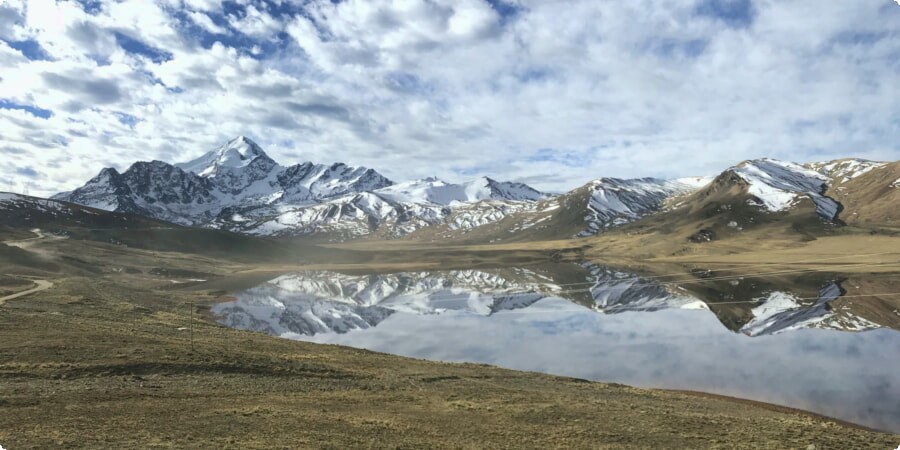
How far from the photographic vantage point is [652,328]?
7375 centimetres

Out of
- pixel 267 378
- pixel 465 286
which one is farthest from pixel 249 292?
pixel 267 378

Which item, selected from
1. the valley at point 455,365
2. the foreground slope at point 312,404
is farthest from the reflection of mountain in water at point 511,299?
the foreground slope at point 312,404

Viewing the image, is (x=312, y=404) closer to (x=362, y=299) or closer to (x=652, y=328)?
(x=652, y=328)

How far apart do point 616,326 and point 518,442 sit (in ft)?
183

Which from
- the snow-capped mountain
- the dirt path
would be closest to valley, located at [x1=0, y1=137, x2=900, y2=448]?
the dirt path

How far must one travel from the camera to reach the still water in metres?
46.5

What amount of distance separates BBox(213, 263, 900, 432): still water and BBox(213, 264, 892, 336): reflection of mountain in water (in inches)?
14.5

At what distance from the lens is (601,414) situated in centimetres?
3011

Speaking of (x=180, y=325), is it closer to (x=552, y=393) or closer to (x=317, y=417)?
(x=317, y=417)

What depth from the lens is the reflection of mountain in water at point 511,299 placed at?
7906cm

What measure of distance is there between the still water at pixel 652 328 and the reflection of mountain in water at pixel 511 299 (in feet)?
1.21

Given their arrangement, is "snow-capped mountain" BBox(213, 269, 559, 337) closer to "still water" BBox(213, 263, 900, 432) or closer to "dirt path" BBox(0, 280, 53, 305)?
"still water" BBox(213, 263, 900, 432)

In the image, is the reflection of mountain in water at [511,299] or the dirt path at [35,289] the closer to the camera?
the dirt path at [35,289]

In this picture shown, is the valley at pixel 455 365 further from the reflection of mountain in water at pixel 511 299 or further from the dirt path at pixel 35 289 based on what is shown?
the reflection of mountain in water at pixel 511 299
